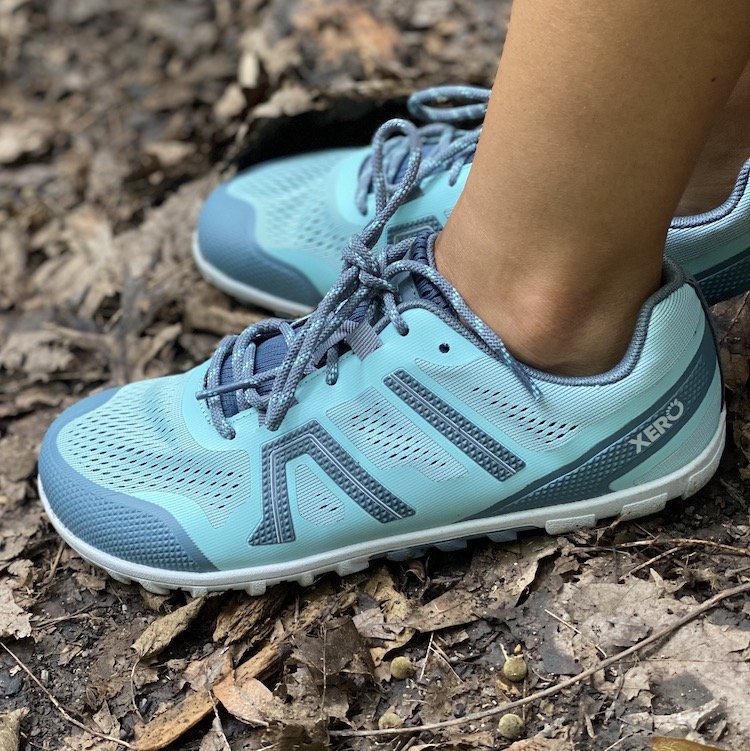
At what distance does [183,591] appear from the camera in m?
1.78

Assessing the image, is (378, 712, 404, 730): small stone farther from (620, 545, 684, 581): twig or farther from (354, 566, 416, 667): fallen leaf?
(620, 545, 684, 581): twig

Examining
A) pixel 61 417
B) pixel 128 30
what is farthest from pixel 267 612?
pixel 128 30

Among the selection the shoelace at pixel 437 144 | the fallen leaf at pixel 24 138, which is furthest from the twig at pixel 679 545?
the fallen leaf at pixel 24 138

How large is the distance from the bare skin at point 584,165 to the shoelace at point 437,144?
0.50 m

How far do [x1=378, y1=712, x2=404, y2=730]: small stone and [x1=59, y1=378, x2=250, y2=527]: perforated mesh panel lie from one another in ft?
1.55

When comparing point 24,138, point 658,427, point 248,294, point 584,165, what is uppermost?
point 584,165

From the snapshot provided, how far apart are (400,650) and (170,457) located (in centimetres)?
59

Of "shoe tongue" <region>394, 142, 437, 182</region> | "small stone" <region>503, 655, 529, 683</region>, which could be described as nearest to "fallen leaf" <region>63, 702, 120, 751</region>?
"small stone" <region>503, 655, 529, 683</region>

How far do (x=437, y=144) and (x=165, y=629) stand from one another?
132cm

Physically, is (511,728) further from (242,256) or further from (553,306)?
(242,256)

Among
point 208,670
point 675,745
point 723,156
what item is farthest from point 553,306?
point 208,670

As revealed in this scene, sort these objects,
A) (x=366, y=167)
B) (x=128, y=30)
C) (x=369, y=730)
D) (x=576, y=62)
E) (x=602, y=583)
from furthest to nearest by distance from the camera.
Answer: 1. (x=128, y=30)
2. (x=366, y=167)
3. (x=602, y=583)
4. (x=369, y=730)
5. (x=576, y=62)

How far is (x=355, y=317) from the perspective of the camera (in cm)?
166

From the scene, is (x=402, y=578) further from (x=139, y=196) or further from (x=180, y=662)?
(x=139, y=196)
